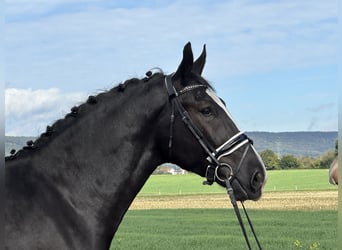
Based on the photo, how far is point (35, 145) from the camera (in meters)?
5.38

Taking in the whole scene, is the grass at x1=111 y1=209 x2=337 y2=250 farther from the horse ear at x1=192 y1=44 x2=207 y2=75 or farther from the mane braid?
the mane braid

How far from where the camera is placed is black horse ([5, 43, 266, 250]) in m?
5.20

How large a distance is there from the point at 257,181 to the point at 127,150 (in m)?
1.29

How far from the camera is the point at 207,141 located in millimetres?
5465

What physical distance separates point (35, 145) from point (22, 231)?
92cm

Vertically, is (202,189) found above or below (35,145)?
below

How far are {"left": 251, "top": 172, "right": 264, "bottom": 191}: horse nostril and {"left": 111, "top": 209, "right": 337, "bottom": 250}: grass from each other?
1008cm

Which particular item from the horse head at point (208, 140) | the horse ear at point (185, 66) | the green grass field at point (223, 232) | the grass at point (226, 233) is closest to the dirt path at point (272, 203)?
the green grass field at point (223, 232)

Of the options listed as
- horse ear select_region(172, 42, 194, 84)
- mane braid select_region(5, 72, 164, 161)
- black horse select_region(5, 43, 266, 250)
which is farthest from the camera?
horse ear select_region(172, 42, 194, 84)

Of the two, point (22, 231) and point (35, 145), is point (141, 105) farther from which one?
point (22, 231)

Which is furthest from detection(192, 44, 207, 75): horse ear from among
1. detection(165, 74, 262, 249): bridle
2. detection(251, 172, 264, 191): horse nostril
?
detection(251, 172, 264, 191): horse nostril

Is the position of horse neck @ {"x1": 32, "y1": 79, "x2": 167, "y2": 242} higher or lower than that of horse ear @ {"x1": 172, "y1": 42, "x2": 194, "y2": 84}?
lower

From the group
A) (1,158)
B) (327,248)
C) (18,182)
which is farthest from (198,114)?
(327,248)

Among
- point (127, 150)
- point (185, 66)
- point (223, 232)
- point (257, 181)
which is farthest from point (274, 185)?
point (127, 150)
